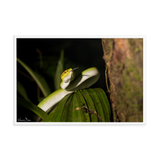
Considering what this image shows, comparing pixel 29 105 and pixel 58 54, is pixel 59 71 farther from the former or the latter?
pixel 29 105

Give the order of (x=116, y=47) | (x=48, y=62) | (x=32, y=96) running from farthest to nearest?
(x=32, y=96) < (x=48, y=62) < (x=116, y=47)

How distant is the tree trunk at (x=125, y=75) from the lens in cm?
119

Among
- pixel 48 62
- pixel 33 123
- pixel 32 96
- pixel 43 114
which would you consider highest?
pixel 48 62

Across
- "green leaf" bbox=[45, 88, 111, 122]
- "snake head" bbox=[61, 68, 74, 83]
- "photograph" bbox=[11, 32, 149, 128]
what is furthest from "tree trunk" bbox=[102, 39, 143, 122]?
"snake head" bbox=[61, 68, 74, 83]

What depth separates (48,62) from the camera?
1857mm

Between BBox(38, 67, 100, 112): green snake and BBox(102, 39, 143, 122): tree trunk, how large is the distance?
33 cm

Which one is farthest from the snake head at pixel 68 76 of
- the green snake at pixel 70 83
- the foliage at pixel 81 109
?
the foliage at pixel 81 109

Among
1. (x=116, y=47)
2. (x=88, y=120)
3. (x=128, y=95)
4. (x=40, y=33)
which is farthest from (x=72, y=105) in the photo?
(x=40, y=33)

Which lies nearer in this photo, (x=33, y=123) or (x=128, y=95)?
(x=128, y=95)

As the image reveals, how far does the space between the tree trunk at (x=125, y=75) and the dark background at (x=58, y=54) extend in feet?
0.98

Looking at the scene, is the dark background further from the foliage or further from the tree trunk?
the tree trunk

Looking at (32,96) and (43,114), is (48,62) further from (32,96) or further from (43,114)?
(43,114)

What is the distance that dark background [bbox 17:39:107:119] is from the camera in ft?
5.13

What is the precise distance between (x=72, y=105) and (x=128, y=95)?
1.67 ft
